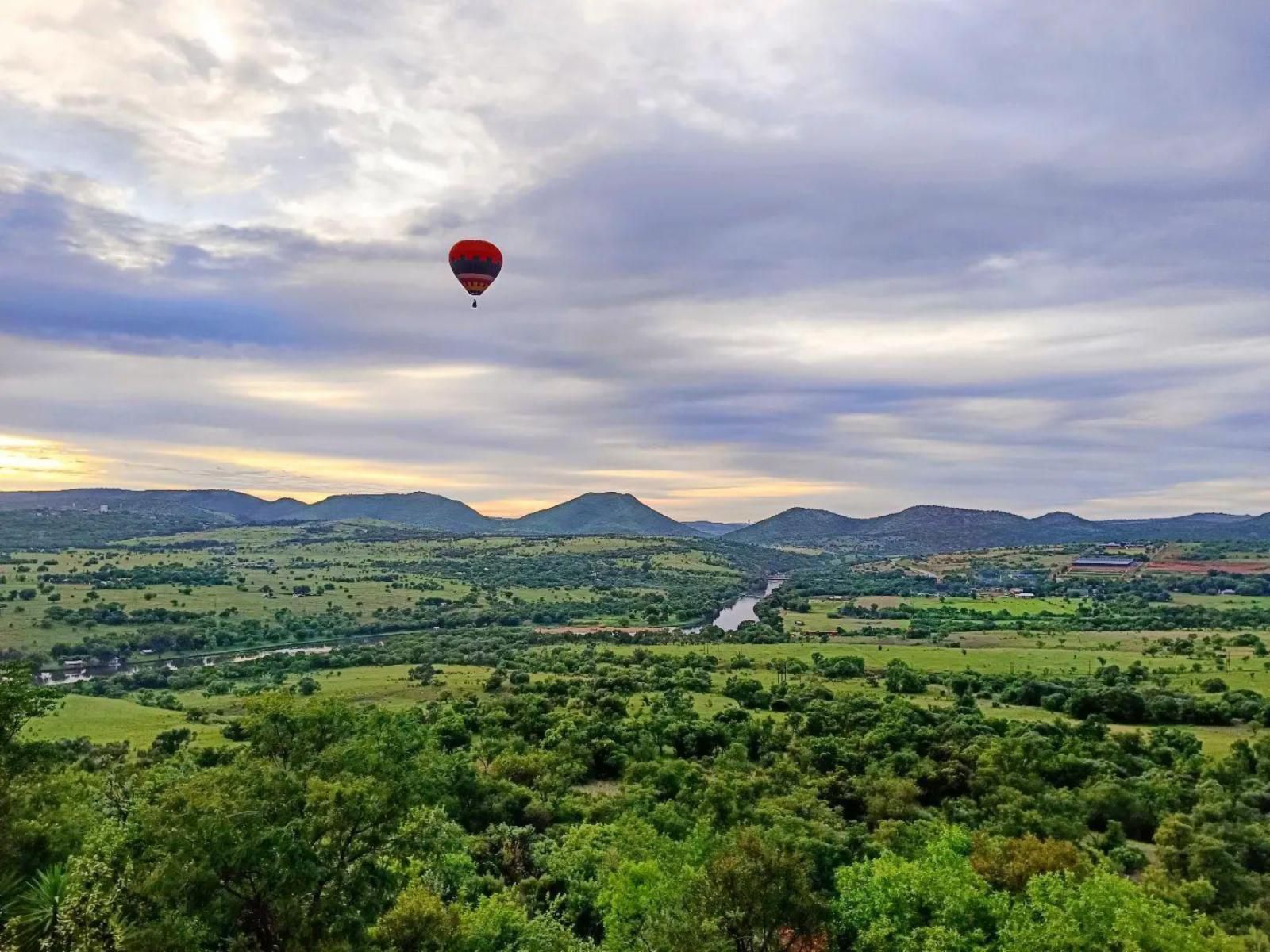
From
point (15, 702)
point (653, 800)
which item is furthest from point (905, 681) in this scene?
point (15, 702)

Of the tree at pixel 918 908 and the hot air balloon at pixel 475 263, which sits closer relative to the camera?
the tree at pixel 918 908

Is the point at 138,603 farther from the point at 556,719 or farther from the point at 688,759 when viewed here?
the point at 688,759

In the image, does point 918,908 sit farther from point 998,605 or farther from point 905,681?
point 998,605

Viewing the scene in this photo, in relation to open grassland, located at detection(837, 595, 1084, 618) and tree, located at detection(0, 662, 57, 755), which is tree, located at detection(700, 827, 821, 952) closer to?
tree, located at detection(0, 662, 57, 755)

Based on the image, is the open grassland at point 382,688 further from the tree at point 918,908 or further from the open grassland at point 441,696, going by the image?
the tree at point 918,908

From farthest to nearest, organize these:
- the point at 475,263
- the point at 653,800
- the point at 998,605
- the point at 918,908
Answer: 1. the point at 998,605
2. the point at 475,263
3. the point at 653,800
4. the point at 918,908

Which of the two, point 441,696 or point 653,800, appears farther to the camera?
point 441,696

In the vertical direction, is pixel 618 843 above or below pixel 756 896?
below

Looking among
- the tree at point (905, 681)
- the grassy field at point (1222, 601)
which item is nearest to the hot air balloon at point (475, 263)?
the tree at point (905, 681)
